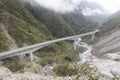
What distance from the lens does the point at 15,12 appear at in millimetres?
156000

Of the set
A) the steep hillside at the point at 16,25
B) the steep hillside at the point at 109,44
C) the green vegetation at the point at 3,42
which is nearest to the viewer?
the steep hillside at the point at 109,44

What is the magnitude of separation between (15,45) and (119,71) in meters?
95.4

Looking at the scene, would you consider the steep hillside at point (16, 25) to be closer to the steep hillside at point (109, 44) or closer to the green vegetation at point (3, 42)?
the green vegetation at point (3, 42)

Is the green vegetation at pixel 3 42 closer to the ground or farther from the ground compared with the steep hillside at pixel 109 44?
farther from the ground

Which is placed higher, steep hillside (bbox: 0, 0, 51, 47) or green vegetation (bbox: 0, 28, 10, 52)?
steep hillside (bbox: 0, 0, 51, 47)

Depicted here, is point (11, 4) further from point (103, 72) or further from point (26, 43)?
point (103, 72)

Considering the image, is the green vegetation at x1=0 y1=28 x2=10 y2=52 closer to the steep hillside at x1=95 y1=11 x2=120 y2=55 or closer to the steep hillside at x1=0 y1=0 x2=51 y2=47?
the steep hillside at x1=0 y1=0 x2=51 y2=47

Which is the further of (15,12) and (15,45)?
(15,12)

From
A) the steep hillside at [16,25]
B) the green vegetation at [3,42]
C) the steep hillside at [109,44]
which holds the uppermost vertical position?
the steep hillside at [16,25]

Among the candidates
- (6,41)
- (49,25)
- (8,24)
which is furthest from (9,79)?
(49,25)

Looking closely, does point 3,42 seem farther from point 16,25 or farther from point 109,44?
point 109,44

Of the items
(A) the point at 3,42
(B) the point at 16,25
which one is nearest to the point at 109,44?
(A) the point at 3,42

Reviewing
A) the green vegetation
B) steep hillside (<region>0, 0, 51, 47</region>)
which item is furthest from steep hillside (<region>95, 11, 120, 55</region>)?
steep hillside (<region>0, 0, 51, 47</region>)

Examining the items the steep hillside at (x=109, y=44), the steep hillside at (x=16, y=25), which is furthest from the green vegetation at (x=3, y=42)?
the steep hillside at (x=109, y=44)
